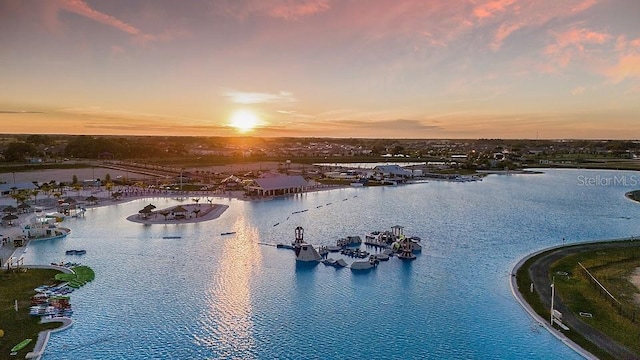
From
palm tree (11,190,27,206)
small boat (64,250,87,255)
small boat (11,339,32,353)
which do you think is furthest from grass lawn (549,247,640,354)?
palm tree (11,190,27,206)

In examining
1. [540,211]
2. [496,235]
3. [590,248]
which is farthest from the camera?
[540,211]

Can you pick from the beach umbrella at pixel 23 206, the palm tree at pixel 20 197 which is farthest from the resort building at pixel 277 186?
the palm tree at pixel 20 197

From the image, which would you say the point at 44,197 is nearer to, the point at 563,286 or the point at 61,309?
the point at 61,309

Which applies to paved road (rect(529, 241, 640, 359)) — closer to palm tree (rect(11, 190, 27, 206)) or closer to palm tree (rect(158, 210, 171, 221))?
palm tree (rect(158, 210, 171, 221))

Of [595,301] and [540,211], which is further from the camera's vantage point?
[540,211]

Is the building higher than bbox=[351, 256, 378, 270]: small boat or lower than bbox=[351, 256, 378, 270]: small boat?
higher

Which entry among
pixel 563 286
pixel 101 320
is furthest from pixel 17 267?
pixel 563 286
